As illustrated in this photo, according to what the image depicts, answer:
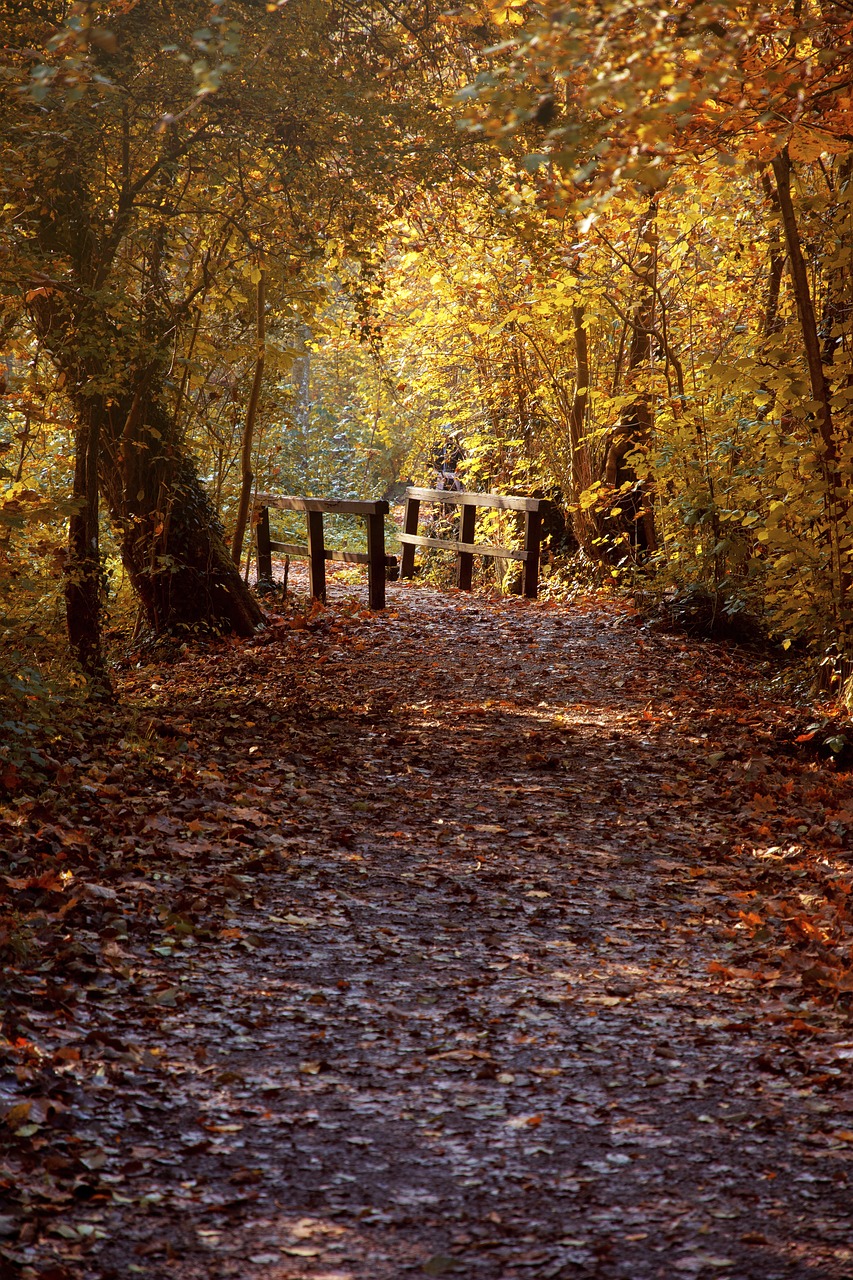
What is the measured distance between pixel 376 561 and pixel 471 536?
96.4 inches

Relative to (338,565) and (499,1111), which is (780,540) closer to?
(499,1111)

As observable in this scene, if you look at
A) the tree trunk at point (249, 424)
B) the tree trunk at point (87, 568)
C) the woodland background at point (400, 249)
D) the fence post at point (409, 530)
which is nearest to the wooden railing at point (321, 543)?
the tree trunk at point (249, 424)

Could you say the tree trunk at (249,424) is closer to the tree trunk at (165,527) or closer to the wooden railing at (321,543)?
the wooden railing at (321,543)

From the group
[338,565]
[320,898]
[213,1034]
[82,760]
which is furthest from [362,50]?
[338,565]

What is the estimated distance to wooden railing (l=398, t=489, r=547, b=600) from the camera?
1258cm

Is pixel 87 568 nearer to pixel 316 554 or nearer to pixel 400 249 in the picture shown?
pixel 316 554

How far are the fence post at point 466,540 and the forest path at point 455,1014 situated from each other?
615 cm

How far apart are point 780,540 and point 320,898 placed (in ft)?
12.0

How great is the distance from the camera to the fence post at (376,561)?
11.3 meters

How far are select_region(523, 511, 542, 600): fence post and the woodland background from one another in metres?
0.64

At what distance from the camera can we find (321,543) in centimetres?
1213

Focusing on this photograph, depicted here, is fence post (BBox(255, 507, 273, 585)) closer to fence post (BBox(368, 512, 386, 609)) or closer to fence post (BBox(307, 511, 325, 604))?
fence post (BBox(307, 511, 325, 604))

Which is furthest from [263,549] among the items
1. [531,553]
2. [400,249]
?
[400,249]

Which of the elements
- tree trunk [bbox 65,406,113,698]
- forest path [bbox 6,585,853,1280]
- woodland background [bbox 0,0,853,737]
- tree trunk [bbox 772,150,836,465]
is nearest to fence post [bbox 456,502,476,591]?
woodland background [bbox 0,0,853,737]
